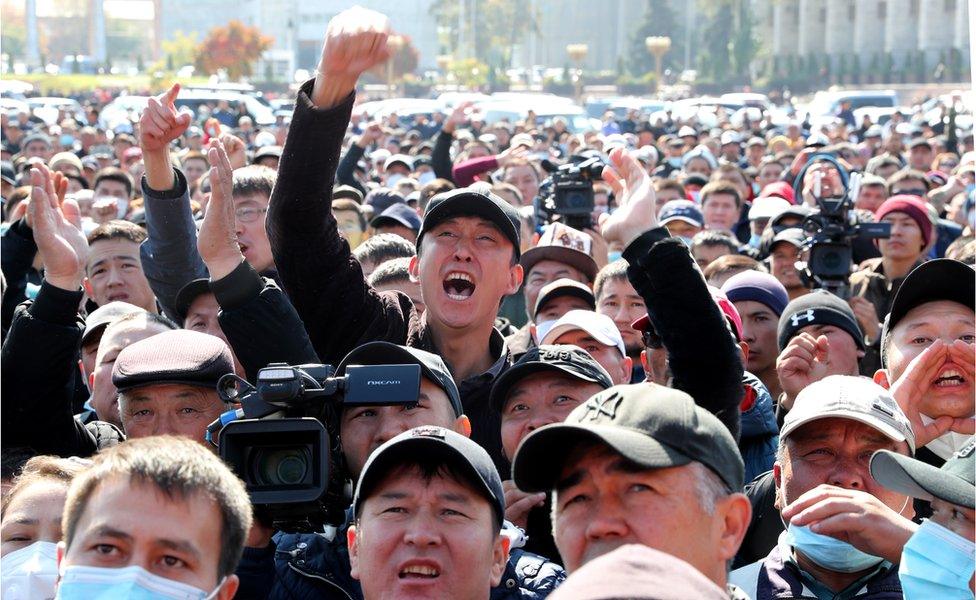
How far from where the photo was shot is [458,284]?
15.8 ft

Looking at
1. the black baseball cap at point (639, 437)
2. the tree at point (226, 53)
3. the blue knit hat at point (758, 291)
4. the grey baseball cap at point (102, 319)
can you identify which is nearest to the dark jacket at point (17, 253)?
the grey baseball cap at point (102, 319)

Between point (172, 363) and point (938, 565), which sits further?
point (172, 363)

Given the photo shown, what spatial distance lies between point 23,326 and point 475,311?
1.42 meters

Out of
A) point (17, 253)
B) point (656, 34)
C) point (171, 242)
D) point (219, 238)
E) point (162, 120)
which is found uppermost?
point (656, 34)

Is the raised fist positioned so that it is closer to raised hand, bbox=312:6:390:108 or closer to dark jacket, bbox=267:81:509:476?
raised hand, bbox=312:6:390:108

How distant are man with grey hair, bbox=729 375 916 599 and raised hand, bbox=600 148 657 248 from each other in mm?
651

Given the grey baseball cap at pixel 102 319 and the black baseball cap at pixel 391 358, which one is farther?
the grey baseball cap at pixel 102 319

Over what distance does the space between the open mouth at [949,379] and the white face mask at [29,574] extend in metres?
2.54

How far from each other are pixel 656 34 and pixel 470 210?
80994mm

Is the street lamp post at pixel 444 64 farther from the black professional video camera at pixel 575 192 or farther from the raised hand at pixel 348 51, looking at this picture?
the raised hand at pixel 348 51

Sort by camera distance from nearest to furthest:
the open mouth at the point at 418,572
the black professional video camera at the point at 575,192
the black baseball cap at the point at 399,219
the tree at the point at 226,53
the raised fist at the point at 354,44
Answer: the open mouth at the point at 418,572, the raised fist at the point at 354,44, the black professional video camera at the point at 575,192, the black baseball cap at the point at 399,219, the tree at the point at 226,53

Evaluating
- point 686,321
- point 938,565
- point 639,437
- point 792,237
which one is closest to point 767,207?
point 792,237

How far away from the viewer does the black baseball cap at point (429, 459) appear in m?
3.50

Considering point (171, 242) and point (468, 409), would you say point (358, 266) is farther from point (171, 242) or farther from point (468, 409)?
point (171, 242)
